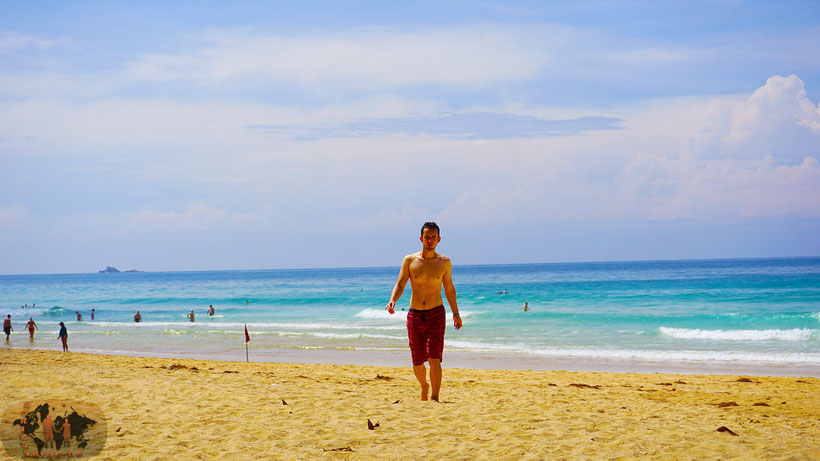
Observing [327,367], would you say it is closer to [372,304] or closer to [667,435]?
[667,435]

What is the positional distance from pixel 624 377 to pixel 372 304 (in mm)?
36302

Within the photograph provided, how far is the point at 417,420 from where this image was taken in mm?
6023

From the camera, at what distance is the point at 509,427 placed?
5.80m

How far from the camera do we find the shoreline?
14.3 meters

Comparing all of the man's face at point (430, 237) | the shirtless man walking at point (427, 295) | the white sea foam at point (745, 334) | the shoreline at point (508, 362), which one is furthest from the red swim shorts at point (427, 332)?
the white sea foam at point (745, 334)

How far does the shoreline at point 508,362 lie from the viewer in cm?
1431

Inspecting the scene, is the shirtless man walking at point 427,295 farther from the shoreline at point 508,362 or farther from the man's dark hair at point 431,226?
the shoreline at point 508,362

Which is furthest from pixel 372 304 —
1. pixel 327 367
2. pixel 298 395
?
pixel 298 395

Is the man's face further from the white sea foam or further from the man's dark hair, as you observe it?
the white sea foam

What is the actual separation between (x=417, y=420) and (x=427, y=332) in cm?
106

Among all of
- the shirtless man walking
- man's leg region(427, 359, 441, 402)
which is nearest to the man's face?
the shirtless man walking

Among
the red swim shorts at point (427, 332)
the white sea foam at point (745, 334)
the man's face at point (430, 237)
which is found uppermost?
the man's face at point (430, 237)

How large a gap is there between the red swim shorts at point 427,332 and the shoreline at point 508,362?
8353 millimetres

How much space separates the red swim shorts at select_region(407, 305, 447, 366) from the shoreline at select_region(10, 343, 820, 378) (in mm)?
8353
